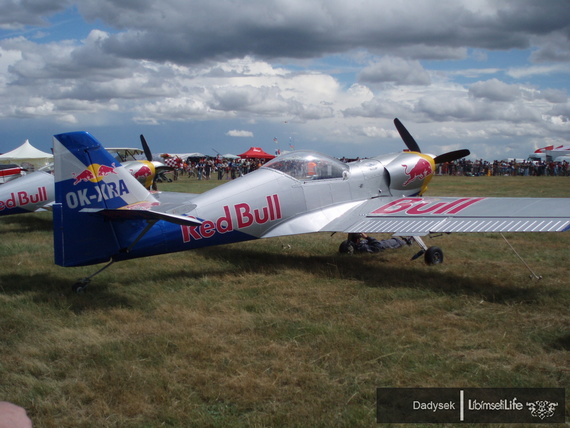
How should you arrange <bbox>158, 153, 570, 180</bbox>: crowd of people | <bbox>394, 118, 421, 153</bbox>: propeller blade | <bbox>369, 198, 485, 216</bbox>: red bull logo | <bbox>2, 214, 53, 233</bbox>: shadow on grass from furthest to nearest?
1. <bbox>158, 153, 570, 180</bbox>: crowd of people
2. <bbox>2, 214, 53, 233</bbox>: shadow on grass
3. <bbox>394, 118, 421, 153</bbox>: propeller blade
4. <bbox>369, 198, 485, 216</bbox>: red bull logo

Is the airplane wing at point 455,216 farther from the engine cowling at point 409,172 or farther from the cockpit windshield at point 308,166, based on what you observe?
the engine cowling at point 409,172

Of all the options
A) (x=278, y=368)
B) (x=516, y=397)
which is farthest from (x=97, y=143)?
(x=516, y=397)

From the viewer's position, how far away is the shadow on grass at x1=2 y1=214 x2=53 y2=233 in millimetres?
13312

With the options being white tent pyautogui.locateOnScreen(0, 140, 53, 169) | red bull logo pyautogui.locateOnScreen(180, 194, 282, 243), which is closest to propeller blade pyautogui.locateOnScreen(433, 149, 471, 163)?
red bull logo pyautogui.locateOnScreen(180, 194, 282, 243)

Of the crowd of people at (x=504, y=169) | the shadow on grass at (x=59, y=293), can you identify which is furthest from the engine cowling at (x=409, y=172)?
the crowd of people at (x=504, y=169)

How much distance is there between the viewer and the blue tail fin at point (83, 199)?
6094 millimetres

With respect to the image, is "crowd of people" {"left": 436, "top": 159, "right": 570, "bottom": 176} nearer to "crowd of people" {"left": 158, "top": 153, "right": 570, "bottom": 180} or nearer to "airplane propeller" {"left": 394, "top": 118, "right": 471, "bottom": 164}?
"crowd of people" {"left": 158, "top": 153, "right": 570, "bottom": 180}

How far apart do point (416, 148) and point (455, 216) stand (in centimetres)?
499

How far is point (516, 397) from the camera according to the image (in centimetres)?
372

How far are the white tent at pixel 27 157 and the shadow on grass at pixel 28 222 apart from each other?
2699 centimetres

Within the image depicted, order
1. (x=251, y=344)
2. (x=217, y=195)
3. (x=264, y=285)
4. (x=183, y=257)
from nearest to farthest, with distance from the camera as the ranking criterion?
(x=251, y=344) < (x=264, y=285) < (x=217, y=195) < (x=183, y=257)

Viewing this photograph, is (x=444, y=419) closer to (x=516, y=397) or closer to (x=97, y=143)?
(x=516, y=397)

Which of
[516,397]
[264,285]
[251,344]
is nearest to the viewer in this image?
[516,397]

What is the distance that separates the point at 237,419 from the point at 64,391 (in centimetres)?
142
